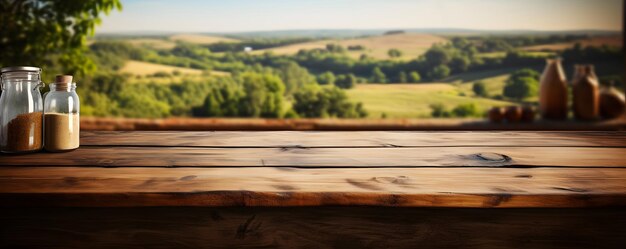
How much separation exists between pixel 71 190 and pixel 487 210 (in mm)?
601

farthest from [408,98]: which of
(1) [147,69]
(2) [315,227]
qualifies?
(2) [315,227]

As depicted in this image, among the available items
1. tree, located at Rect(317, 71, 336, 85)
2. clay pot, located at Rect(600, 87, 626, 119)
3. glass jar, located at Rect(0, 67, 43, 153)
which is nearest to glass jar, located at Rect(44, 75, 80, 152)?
glass jar, located at Rect(0, 67, 43, 153)

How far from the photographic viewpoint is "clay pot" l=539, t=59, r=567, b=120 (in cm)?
291

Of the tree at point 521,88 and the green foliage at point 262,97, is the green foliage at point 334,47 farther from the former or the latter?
the tree at point 521,88

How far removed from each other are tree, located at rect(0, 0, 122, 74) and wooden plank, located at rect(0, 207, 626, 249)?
8.67 feet

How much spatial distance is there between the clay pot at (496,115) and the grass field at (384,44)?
4.21ft

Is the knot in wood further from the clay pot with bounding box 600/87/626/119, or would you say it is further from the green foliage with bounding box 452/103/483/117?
the green foliage with bounding box 452/103/483/117

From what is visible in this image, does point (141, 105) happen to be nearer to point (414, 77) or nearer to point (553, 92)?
point (414, 77)

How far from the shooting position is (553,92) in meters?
2.96

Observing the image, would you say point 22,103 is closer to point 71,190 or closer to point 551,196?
point 71,190

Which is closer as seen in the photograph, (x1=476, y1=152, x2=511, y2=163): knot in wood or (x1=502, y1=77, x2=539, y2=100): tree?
(x1=476, y1=152, x2=511, y2=163): knot in wood

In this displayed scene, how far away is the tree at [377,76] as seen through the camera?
169 inches

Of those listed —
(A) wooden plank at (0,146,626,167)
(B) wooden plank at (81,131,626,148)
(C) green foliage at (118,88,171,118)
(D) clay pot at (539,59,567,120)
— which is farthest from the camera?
(C) green foliage at (118,88,171,118)

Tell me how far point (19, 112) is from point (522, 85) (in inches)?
150
